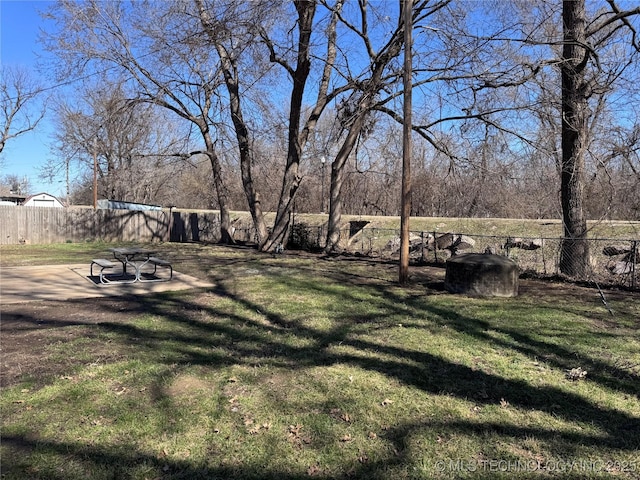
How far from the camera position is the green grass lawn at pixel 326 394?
9.56 feet

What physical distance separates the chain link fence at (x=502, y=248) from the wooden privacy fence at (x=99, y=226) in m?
9.50

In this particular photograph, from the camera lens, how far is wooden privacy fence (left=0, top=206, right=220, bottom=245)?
67.2 ft

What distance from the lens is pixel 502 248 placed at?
46.3 ft

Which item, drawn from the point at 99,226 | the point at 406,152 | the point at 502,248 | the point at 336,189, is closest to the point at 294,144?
the point at 336,189

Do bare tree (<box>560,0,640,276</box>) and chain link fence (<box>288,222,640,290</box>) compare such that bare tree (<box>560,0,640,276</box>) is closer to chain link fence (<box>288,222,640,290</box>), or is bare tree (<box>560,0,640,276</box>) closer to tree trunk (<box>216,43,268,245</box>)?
chain link fence (<box>288,222,640,290</box>)

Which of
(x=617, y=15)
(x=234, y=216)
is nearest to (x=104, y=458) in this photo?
(x=617, y=15)

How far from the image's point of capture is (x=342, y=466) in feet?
9.44

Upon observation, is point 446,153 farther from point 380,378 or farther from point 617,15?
point 380,378

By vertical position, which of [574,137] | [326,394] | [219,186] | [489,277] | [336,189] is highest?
[574,137]

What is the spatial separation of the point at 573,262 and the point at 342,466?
9355 mm

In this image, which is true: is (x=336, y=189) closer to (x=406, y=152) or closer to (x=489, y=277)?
(x=406, y=152)

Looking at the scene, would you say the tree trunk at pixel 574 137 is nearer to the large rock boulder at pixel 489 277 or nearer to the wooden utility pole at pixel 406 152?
the large rock boulder at pixel 489 277

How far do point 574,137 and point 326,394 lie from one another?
980 cm

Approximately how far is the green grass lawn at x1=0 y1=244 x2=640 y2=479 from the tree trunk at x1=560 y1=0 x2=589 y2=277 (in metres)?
3.13
